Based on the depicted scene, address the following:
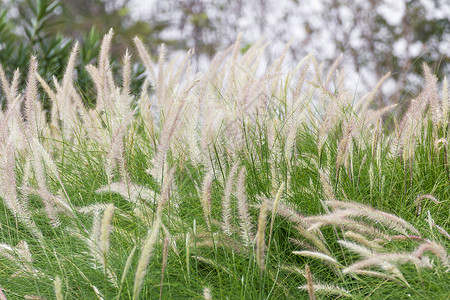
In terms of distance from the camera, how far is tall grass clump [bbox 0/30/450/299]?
110 centimetres

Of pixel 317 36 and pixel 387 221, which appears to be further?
pixel 317 36

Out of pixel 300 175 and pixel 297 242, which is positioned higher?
pixel 300 175

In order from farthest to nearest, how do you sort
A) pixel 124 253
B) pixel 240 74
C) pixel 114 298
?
pixel 240 74, pixel 124 253, pixel 114 298

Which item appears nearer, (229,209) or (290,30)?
(229,209)

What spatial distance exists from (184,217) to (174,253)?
0.28 metres

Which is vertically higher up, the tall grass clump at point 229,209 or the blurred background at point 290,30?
the blurred background at point 290,30

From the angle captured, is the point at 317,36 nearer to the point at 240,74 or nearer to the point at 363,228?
the point at 240,74

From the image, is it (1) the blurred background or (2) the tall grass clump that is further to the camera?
(1) the blurred background

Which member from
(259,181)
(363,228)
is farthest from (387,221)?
(259,181)

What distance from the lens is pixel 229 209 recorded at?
3.83ft

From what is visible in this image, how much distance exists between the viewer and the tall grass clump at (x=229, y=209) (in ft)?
3.62

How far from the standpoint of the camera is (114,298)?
1158 mm

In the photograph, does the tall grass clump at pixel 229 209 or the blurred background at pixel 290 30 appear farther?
the blurred background at pixel 290 30

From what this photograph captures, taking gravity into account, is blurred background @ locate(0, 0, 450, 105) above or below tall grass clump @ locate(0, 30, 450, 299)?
above
